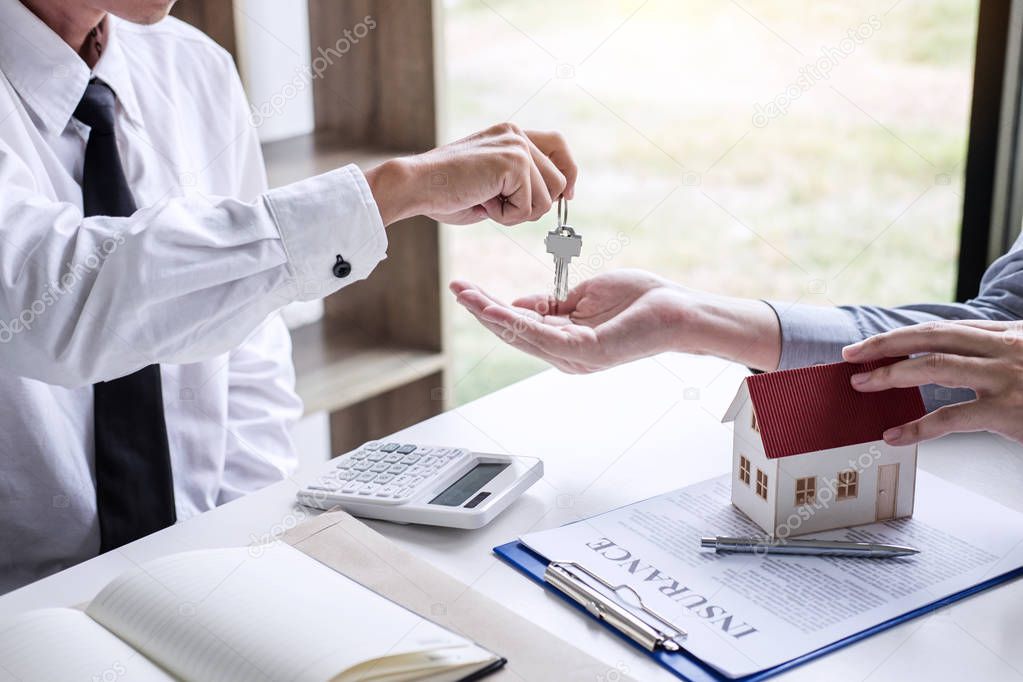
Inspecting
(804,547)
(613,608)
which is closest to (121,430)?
(613,608)

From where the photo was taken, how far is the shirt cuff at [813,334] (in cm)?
127

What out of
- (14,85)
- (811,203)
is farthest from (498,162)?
(811,203)

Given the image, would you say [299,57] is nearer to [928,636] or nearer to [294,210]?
[294,210]

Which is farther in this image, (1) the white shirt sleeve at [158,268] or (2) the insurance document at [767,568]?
(1) the white shirt sleeve at [158,268]

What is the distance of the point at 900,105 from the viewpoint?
157 inches

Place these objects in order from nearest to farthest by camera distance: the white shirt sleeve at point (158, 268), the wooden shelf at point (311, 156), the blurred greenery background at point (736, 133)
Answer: the white shirt sleeve at point (158, 268) < the wooden shelf at point (311, 156) < the blurred greenery background at point (736, 133)

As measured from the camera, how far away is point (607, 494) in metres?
1.07

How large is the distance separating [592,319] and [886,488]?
51 centimetres

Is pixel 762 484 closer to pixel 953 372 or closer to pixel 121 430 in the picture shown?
pixel 953 372

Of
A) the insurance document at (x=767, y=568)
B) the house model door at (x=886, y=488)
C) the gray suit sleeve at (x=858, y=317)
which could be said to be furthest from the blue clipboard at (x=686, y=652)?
the gray suit sleeve at (x=858, y=317)

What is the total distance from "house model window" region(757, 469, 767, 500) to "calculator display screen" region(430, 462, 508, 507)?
0.26 meters

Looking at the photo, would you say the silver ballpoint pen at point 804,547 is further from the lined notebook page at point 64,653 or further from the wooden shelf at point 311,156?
the wooden shelf at point 311,156

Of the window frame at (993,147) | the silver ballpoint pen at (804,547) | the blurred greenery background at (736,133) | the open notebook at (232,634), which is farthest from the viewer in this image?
the blurred greenery background at (736,133)

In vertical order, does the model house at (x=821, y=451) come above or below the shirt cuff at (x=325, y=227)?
below
